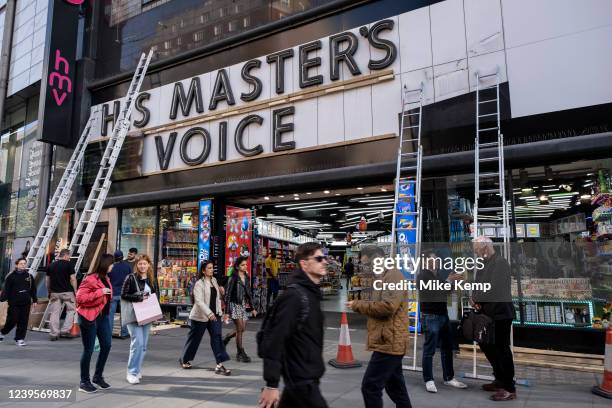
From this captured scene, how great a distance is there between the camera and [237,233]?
13898mm

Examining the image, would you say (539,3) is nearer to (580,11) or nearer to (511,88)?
(580,11)

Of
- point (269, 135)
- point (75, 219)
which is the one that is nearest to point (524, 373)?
point (269, 135)

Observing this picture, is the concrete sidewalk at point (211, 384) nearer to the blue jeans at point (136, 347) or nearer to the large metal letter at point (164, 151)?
the blue jeans at point (136, 347)

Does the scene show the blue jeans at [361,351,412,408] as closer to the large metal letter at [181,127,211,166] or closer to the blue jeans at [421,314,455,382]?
the blue jeans at [421,314,455,382]

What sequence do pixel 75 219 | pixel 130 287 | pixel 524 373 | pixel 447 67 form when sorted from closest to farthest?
pixel 130 287, pixel 524 373, pixel 447 67, pixel 75 219

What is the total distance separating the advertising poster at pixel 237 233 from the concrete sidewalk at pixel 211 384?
484cm

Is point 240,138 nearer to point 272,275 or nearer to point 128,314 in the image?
point 272,275

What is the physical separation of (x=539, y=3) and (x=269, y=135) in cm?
698

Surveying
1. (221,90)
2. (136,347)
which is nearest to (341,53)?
(221,90)

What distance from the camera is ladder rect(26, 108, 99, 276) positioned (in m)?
12.8

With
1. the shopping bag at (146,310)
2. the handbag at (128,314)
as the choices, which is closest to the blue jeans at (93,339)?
the handbag at (128,314)

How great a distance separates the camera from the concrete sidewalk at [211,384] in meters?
5.68

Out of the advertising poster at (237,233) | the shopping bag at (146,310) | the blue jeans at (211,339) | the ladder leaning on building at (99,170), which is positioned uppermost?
the ladder leaning on building at (99,170)

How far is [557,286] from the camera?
8289mm
